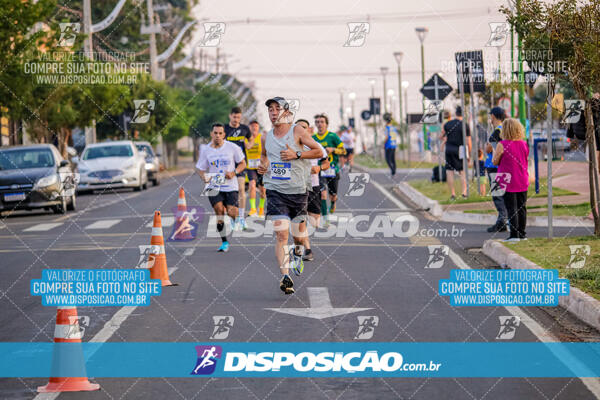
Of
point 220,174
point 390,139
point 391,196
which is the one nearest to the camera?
point 220,174

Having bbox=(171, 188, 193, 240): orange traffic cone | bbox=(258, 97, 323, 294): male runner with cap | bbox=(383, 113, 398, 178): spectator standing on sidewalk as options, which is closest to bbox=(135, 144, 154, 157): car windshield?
bbox=(383, 113, 398, 178): spectator standing on sidewalk

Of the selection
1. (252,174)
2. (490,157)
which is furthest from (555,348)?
(252,174)

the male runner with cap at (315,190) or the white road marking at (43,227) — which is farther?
the white road marking at (43,227)

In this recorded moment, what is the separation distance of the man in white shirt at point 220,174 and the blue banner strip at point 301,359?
7.37 meters

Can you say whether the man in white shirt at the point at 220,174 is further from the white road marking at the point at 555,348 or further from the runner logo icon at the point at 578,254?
the white road marking at the point at 555,348

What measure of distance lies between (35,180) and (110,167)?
35.6ft

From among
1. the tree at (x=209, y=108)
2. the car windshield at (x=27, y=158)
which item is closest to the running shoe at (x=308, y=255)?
the car windshield at (x=27, y=158)

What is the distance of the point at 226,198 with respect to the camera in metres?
16.4

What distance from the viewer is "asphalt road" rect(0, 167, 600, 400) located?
7.29 metres

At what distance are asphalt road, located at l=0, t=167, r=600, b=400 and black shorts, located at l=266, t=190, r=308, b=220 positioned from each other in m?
0.85

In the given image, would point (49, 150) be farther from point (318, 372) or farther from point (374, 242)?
point (318, 372)

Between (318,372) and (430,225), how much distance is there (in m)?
12.5

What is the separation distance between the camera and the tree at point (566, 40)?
14617mm

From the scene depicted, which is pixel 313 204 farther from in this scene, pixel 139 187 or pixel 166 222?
pixel 139 187
